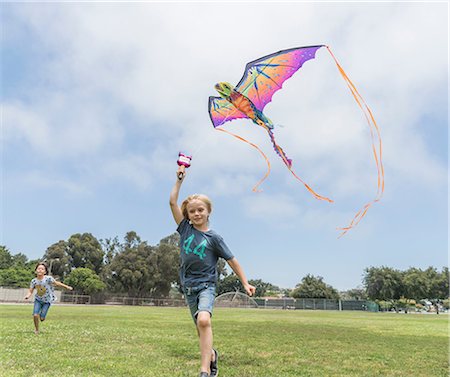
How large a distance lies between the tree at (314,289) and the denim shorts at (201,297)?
89750 mm

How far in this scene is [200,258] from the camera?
4512 millimetres

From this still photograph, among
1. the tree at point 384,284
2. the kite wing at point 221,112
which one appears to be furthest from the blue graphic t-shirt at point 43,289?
the tree at point 384,284

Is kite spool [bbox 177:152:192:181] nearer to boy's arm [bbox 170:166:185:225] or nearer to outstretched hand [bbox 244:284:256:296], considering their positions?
boy's arm [bbox 170:166:185:225]

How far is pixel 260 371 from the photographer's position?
516cm

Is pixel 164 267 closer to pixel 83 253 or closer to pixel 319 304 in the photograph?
pixel 83 253

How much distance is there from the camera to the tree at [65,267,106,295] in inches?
2151

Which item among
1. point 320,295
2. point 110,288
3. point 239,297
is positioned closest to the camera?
point 110,288

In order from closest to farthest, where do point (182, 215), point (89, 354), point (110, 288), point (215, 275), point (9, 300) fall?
point (215, 275) → point (182, 215) → point (89, 354) → point (9, 300) → point (110, 288)

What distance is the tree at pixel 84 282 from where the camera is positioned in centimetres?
5462

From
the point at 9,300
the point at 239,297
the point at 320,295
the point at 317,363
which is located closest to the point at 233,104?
the point at 317,363

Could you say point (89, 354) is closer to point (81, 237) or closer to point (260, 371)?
point (260, 371)

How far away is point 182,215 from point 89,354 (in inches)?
109

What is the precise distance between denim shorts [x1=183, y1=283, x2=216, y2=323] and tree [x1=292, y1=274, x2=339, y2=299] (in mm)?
89750

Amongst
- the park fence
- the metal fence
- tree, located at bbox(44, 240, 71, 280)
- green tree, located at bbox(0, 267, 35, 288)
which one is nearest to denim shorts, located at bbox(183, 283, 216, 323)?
the park fence
